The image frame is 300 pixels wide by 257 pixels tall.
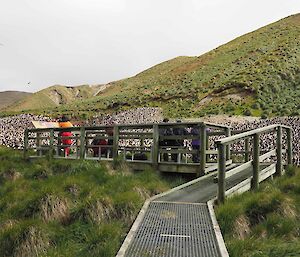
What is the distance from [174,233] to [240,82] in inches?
1782

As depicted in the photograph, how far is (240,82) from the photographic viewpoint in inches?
1961

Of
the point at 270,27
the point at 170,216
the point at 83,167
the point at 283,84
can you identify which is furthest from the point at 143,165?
the point at 270,27

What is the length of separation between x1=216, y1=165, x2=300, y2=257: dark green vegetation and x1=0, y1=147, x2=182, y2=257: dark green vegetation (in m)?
1.82

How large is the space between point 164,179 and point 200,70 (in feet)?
207

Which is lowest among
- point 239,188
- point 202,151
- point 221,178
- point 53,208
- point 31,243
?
point 31,243

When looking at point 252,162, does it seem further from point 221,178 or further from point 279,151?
point 279,151

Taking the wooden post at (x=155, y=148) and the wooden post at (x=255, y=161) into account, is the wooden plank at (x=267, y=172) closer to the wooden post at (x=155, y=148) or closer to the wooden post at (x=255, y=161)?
the wooden post at (x=255, y=161)

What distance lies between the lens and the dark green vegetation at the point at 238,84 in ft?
138

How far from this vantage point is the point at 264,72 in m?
53.1

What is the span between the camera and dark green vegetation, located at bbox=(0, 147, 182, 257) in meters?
7.04

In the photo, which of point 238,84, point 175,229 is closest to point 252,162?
point 175,229

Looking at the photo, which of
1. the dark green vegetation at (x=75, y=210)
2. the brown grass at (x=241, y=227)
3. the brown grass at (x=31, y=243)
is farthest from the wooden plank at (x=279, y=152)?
the brown grass at (x=31, y=243)

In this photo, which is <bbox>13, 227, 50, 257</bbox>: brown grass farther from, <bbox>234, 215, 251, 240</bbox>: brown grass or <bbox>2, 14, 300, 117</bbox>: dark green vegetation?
<bbox>2, 14, 300, 117</bbox>: dark green vegetation

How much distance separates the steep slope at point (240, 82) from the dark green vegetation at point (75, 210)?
84.7 ft
